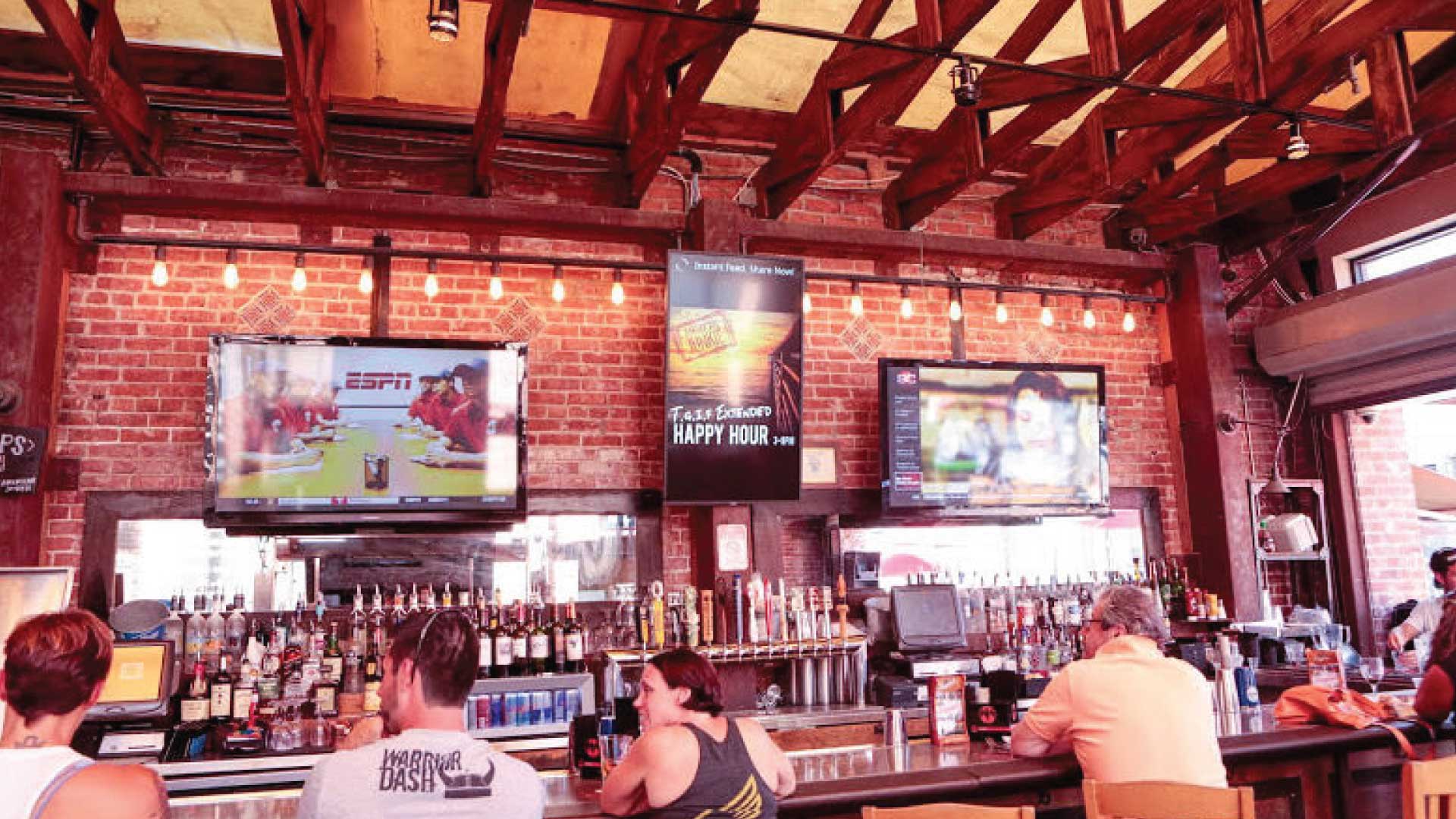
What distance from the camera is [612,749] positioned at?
11.1 ft

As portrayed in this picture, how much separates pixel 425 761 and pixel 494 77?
3.53m

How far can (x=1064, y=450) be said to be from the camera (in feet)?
21.5

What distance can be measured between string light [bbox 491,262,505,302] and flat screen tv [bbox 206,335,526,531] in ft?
1.05

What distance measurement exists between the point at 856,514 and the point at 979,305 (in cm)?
176

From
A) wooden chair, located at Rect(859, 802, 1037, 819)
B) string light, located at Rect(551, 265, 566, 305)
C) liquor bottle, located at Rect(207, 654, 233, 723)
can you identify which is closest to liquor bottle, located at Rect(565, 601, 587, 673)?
liquor bottle, located at Rect(207, 654, 233, 723)

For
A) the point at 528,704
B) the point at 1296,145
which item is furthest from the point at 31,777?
the point at 1296,145

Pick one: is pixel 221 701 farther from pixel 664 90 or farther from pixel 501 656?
pixel 664 90

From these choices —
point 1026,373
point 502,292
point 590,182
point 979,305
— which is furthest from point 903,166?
point 502,292

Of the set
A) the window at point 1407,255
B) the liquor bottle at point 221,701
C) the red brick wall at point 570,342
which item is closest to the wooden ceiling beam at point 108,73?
the red brick wall at point 570,342

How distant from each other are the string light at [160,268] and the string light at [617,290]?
2294 mm

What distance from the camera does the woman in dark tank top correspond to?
274 centimetres

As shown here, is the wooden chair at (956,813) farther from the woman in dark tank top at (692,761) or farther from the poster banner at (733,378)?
the poster banner at (733,378)

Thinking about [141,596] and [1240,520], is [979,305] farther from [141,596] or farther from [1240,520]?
[141,596]

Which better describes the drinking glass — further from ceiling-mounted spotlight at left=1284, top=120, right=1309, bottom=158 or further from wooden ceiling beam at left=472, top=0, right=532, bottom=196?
ceiling-mounted spotlight at left=1284, top=120, right=1309, bottom=158
